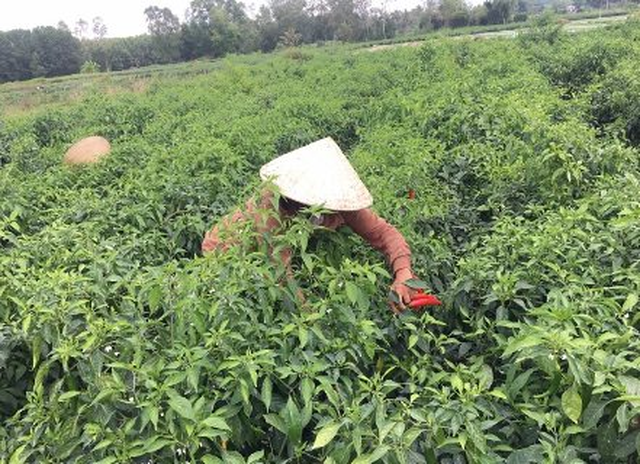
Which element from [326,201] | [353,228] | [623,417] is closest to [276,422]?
[623,417]

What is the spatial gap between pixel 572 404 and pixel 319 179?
142 cm

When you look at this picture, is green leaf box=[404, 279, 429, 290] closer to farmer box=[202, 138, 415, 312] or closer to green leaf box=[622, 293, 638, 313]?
farmer box=[202, 138, 415, 312]

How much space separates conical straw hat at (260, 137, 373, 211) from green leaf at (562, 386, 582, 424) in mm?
1207

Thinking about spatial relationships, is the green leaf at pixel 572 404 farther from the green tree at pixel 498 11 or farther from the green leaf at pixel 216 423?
the green tree at pixel 498 11

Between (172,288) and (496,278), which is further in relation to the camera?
(496,278)

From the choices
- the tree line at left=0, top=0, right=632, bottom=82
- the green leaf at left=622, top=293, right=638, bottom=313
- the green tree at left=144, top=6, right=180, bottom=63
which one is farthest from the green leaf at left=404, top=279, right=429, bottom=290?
the green tree at left=144, top=6, right=180, bottom=63

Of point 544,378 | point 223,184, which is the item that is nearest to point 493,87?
point 223,184

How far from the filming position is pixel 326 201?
2420mm

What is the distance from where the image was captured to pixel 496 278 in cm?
221

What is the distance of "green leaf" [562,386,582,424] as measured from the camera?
1.48m

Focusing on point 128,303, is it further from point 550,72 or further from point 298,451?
point 550,72

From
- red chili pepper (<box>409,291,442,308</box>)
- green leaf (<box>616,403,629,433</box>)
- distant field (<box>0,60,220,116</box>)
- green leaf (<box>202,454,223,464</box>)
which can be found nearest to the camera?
green leaf (<box>616,403,629,433</box>)

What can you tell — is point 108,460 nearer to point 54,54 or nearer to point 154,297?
point 154,297

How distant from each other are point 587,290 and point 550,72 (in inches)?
296
